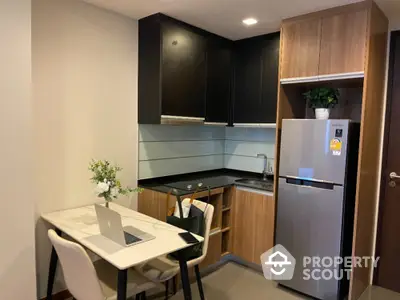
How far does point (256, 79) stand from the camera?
3.14 meters

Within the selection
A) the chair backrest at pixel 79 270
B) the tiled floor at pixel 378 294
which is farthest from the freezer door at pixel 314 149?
the chair backrest at pixel 79 270

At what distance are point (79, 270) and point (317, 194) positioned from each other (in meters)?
1.83

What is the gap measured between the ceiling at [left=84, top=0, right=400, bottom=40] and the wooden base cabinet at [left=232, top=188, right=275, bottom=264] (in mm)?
1597

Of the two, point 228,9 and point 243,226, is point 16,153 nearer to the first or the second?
point 228,9

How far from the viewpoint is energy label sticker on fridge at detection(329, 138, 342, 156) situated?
2303 mm

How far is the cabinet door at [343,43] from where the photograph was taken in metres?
2.23

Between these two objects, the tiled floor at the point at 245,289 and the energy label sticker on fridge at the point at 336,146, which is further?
the tiled floor at the point at 245,289

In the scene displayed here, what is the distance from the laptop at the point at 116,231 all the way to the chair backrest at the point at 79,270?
22cm

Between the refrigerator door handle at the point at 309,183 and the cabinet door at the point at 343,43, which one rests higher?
the cabinet door at the point at 343,43

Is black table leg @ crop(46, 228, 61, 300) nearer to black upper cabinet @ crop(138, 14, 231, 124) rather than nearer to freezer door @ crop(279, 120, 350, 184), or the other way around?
black upper cabinet @ crop(138, 14, 231, 124)

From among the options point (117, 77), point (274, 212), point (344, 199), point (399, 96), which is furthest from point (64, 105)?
point (399, 96)

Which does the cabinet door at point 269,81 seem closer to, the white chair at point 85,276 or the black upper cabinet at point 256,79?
the black upper cabinet at point 256,79

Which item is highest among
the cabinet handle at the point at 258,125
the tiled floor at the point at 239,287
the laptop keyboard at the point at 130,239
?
the cabinet handle at the point at 258,125

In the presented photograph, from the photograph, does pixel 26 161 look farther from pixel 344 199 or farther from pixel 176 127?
pixel 344 199
